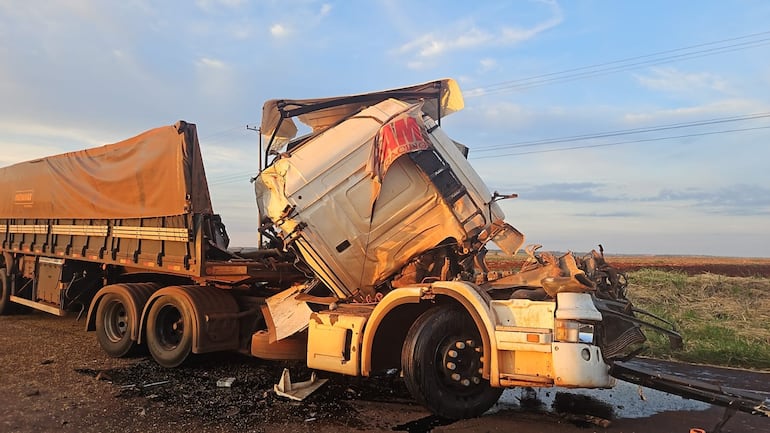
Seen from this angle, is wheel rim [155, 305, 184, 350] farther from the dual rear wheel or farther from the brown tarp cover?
the brown tarp cover

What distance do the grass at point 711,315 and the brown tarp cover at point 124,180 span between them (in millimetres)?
7524

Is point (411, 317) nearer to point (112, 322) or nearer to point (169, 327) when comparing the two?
point (169, 327)

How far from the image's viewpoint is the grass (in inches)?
347

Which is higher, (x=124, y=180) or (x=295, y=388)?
(x=124, y=180)

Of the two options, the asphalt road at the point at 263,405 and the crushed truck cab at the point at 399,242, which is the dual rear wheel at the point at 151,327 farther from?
the crushed truck cab at the point at 399,242

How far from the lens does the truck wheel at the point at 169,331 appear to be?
728cm

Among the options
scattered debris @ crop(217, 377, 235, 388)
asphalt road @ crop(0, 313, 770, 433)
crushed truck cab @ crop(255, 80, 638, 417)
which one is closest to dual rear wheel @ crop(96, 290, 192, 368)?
asphalt road @ crop(0, 313, 770, 433)

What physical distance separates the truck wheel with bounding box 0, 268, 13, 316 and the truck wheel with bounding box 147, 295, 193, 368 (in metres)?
6.60

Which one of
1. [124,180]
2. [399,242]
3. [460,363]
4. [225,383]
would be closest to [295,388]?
[225,383]

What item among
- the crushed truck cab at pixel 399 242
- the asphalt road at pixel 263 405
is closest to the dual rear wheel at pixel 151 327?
the asphalt road at pixel 263 405

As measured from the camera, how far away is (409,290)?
208 inches

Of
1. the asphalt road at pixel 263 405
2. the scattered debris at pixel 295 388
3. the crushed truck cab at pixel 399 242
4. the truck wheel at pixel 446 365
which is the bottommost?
the asphalt road at pixel 263 405

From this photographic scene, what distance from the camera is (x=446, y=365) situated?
5098 mm

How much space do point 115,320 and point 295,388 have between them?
3.89 meters
